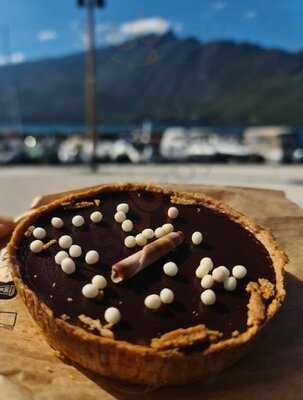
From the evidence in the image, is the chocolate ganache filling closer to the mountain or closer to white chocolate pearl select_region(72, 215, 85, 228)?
white chocolate pearl select_region(72, 215, 85, 228)

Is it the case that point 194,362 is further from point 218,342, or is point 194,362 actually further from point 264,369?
point 264,369

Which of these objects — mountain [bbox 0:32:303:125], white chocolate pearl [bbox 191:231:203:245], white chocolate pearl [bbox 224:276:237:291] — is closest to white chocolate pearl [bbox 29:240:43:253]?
white chocolate pearl [bbox 191:231:203:245]

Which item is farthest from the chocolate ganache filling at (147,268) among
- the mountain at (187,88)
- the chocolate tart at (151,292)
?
the mountain at (187,88)

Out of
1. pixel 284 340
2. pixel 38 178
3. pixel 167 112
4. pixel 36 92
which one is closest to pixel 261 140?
pixel 38 178

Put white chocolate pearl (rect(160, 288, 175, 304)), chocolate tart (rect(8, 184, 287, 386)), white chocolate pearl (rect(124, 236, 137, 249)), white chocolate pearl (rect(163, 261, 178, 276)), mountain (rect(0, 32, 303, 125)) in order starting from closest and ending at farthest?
chocolate tart (rect(8, 184, 287, 386)) < white chocolate pearl (rect(160, 288, 175, 304)) < white chocolate pearl (rect(163, 261, 178, 276)) < white chocolate pearl (rect(124, 236, 137, 249)) < mountain (rect(0, 32, 303, 125))

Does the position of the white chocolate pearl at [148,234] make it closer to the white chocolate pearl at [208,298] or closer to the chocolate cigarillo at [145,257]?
the chocolate cigarillo at [145,257]

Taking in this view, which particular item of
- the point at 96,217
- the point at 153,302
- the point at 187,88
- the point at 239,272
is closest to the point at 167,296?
the point at 153,302
